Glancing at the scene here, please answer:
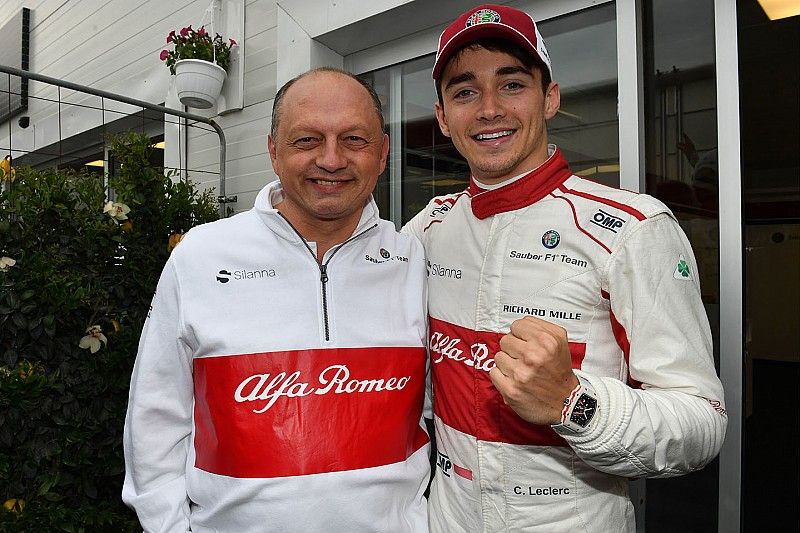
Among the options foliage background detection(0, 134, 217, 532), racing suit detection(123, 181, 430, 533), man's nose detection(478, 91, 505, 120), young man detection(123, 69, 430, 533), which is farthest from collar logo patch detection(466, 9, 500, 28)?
foliage background detection(0, 134, 217, 532)

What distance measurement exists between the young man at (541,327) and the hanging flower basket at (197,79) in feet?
7.73

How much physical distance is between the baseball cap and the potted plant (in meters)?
2.41

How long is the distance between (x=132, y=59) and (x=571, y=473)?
15.5 feet

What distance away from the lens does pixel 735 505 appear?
78.2 inches

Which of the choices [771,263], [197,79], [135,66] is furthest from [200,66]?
[771,263]

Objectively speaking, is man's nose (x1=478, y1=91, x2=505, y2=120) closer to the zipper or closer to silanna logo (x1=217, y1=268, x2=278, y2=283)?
the zipper

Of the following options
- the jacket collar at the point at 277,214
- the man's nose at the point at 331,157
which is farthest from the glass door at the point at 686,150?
the man's nose at the point at 331,157

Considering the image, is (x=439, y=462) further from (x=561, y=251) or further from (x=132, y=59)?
(x=132, y=59)

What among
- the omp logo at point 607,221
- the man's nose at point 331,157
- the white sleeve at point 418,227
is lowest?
the omp logo at point 607,221

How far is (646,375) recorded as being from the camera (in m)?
1.10

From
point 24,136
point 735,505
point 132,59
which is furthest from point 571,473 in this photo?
point 24,136

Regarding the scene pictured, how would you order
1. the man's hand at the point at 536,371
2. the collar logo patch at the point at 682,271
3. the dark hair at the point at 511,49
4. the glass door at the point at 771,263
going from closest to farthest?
the man's hand at the point at 536,371
the collar logo patch at the point at 682,271
the dark hair at the point at 511,49
the glass door at the point at 771,263

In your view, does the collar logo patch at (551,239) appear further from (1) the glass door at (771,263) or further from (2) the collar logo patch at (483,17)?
(1) the glass door at (771,263)

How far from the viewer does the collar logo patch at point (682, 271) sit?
1143 millimetres
